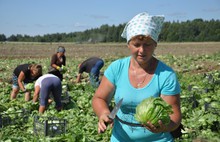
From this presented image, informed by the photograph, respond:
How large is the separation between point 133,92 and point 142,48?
346 millimetres

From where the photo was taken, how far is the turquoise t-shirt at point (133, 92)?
2629 millimetres

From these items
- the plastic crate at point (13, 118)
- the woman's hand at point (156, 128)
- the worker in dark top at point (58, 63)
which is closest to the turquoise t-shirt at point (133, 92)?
the woman's hand at point (156, 128)

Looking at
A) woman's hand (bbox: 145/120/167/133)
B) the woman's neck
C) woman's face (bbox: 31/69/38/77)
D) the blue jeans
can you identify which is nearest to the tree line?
the blue jeans

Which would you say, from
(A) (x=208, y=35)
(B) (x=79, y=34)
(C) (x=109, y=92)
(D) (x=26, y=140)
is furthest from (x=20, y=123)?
(B) (x=79, y=34)

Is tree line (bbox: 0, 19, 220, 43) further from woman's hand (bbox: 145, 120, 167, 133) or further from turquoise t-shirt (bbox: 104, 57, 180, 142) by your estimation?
woman's hand (bbox: 145, 120, 167, 133)

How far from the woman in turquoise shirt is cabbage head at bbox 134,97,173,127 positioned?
46 mm

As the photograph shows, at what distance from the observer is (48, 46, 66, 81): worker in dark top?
10785mm

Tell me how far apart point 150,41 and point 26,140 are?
3.77 metres

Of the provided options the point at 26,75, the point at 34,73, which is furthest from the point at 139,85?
the point at 26,75

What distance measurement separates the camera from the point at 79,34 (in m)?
140

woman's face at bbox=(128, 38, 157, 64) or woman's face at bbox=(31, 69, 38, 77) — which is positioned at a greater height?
woman's face at bbox=(128, 38, 157, 64)

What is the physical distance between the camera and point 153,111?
2705mm

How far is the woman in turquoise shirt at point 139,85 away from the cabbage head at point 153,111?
5 cm

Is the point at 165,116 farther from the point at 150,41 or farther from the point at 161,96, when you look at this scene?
the point at 150,41
